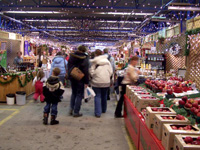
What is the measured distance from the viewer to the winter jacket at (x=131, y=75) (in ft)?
17.1

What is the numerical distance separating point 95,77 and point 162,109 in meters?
3.06

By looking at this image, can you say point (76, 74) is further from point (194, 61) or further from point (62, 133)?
point (194, 61)

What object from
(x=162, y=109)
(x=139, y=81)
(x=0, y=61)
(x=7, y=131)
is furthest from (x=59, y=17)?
(x=162, y=109)

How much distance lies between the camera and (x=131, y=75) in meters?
5.32

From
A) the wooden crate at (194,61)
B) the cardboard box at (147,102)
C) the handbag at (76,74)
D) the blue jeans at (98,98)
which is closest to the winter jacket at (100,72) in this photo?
the blue jeans at (98,98)

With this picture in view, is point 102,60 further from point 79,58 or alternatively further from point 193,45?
point 193,45

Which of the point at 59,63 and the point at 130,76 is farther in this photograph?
the point at 59,63

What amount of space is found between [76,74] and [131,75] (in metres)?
1.32

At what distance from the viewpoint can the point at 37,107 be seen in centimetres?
698

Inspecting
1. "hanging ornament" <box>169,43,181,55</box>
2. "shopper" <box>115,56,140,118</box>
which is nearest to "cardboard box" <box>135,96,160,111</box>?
"shopper" <box>115,56,140,118</box>

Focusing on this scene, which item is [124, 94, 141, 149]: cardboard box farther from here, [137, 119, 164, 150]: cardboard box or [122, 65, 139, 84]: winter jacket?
[122, 65, 139, 84]: winter jacket

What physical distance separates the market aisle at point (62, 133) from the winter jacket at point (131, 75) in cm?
103

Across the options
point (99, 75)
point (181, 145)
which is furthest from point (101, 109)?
point (181, 145)

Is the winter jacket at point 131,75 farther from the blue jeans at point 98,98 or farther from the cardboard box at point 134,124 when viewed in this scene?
the cardboard box at point 134,124
